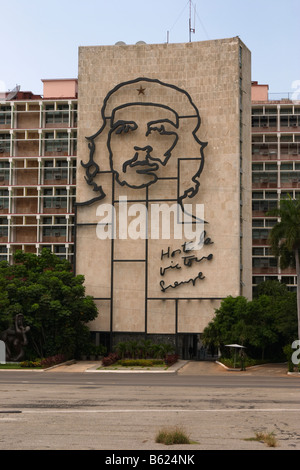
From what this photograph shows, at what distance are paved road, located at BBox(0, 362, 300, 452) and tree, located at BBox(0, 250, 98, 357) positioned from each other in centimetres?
1618

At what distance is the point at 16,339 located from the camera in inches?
2411

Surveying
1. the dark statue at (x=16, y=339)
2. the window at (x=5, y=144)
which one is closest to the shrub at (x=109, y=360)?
the dark statue at (x=16, y=339)

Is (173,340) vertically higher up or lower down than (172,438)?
lower down

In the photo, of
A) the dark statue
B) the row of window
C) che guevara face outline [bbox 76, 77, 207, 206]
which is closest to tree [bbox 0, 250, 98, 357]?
the dark statue

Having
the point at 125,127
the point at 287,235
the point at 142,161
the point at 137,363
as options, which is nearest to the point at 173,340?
the point at 137,363

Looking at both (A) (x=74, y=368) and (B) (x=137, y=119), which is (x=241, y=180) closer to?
(B) (x=137, y=119)

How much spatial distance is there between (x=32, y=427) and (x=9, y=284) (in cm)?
4063

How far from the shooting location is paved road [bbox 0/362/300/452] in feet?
64.3

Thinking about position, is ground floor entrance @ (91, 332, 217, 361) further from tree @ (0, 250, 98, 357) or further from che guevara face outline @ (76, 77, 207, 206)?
che guevara face outline @ (76, 77, 207, 206)

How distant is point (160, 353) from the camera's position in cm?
6375

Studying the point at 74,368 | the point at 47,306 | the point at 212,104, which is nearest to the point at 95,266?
the point at 47,306

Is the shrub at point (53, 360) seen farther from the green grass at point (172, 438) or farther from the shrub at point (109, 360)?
the green grass at point (172, 438)

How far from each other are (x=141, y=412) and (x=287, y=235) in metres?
30.1

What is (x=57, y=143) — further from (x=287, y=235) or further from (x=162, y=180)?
(x=287, y=235)
